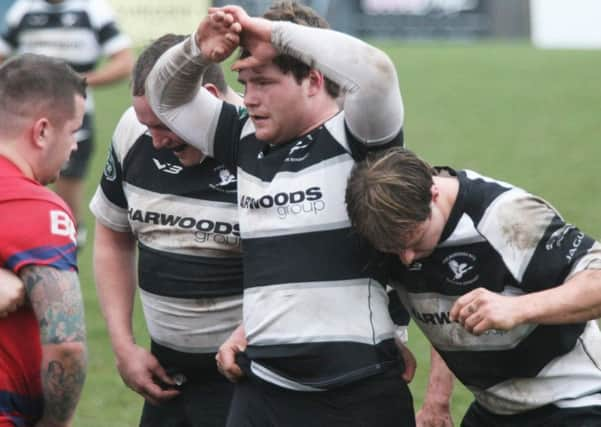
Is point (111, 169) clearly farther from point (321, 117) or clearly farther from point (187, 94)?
point (321, 117)

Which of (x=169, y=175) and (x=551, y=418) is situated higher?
(x=169, y=175)

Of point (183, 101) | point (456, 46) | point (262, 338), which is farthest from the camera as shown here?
point (456, 46)

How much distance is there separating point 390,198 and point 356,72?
0.38 meters

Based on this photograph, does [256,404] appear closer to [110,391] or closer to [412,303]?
[412,303]

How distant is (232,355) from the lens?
4.09m

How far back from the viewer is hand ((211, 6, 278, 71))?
384 centimetres

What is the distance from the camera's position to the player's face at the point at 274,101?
12.9 ft

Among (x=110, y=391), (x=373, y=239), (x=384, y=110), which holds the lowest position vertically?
(x=110, y=391)

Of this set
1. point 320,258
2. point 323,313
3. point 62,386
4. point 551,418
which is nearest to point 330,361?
point 323,313

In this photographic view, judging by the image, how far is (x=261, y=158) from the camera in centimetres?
407

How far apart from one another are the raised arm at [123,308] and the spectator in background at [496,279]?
105cm

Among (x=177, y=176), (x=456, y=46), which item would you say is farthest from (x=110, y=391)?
(x=456, y=46)

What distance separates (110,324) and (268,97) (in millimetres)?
1217

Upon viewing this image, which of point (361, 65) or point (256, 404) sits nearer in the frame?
point (361, 65)
